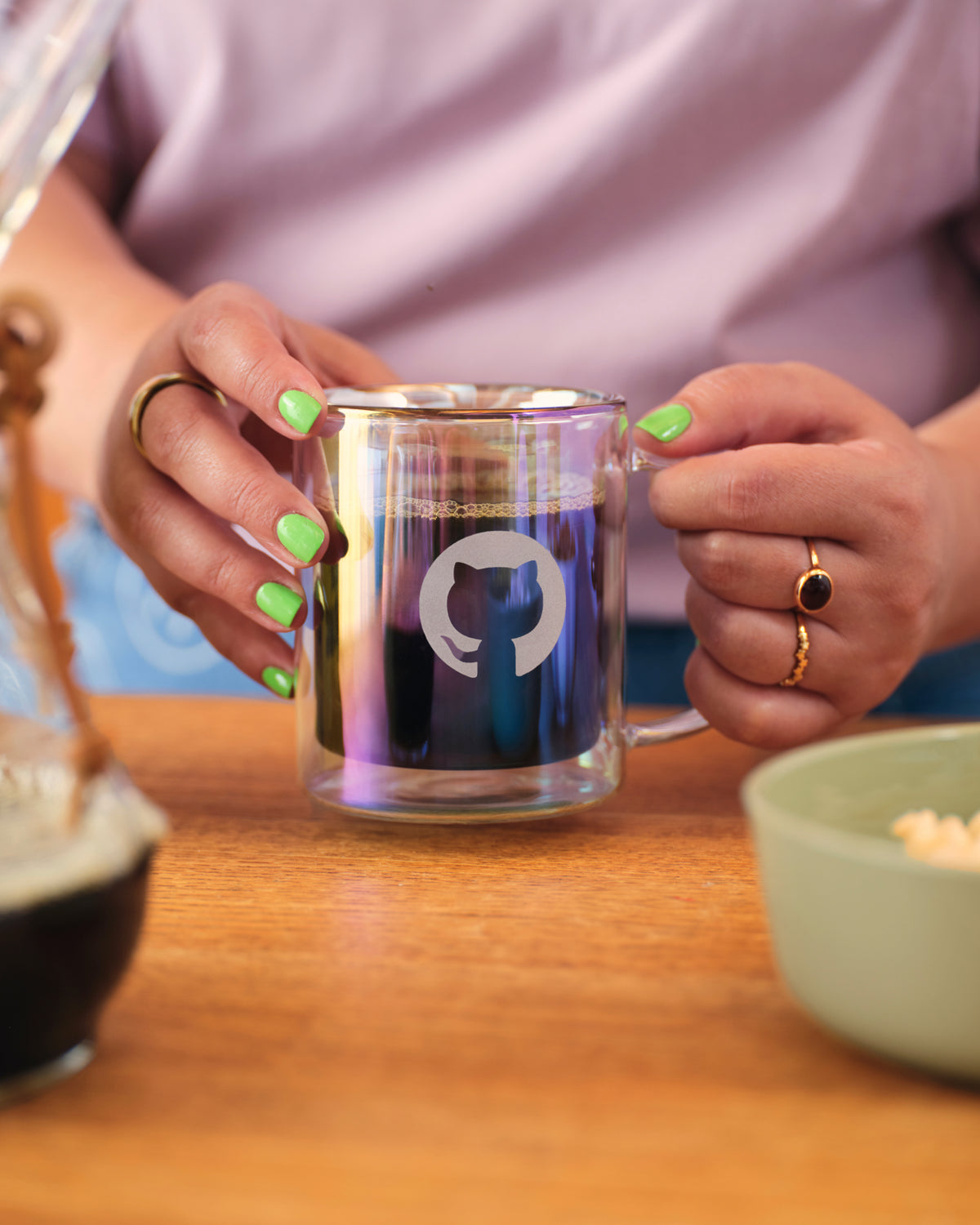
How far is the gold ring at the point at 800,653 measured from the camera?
0.51 meters

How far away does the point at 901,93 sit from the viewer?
29.1 inches

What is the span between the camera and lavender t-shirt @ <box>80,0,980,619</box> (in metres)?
0.74

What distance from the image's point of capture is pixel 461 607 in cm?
41

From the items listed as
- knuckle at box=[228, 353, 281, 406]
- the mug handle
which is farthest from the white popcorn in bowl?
knuckle at box=[228, 353, 281, 406]

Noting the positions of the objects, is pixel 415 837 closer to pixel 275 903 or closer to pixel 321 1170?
pixel 275 903

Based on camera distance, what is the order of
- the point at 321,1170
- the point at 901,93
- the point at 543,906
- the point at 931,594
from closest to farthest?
the point at 321,1170, the point at 543,906, the point at 931,594, the point at 901,93

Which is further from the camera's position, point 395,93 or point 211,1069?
point 395,93

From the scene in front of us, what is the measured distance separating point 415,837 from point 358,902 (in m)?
0.06

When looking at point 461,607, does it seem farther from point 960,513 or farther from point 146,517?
point 960,513

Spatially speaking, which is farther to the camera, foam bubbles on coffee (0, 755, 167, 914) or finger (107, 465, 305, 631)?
finger (107, 465, 305, 631)

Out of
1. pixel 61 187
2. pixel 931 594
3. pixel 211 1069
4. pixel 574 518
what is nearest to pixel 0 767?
pixel 211 1069

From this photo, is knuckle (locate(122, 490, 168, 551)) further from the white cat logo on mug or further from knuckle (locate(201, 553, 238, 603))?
the white cat logo on mug

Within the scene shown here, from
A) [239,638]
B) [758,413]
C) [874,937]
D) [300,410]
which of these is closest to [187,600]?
[239,638]

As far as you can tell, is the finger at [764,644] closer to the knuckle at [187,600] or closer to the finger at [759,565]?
the finger at [759,565]
